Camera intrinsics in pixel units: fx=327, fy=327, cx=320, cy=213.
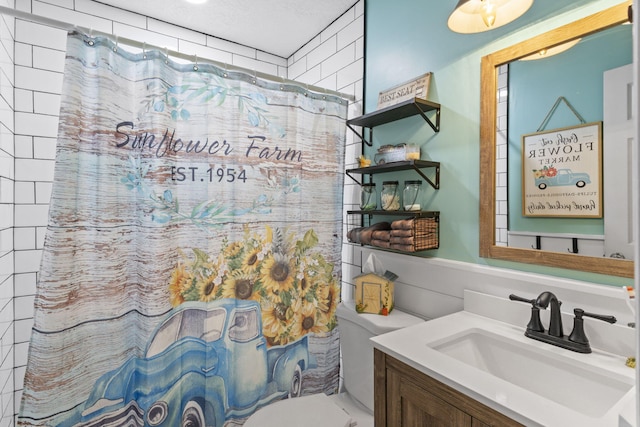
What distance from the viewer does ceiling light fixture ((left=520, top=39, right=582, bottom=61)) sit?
107 centimetres

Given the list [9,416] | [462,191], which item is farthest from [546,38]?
[9,416]

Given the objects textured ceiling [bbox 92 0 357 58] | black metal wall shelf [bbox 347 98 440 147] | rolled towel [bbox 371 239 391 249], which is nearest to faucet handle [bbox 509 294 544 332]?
rolled towel [bbox 371 239 391 249]

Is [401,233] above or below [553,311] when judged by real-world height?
above

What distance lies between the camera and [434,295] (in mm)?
1468

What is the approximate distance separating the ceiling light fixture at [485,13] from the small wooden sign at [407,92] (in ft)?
1.10

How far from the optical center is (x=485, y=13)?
1.13 meters

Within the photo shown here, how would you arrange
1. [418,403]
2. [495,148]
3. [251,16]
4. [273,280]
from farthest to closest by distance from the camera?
1. [251,16]
2. [273,280]
3. [495,148]
4. [418,403]

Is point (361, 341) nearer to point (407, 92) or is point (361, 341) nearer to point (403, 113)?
point (403, 113)

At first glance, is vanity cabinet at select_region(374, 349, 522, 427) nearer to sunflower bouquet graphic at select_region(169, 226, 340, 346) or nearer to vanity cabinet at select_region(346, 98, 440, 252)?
vanity cabinet at select_region(346, 98, 440, 252)

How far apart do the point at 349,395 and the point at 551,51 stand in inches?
66.3

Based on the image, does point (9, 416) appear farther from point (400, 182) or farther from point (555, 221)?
point (555, 221)

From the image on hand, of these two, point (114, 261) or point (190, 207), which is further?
point (190, 207)

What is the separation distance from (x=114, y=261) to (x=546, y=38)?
1.86 meters

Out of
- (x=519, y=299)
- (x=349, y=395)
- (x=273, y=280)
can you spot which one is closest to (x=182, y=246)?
(x=273, y=280)
